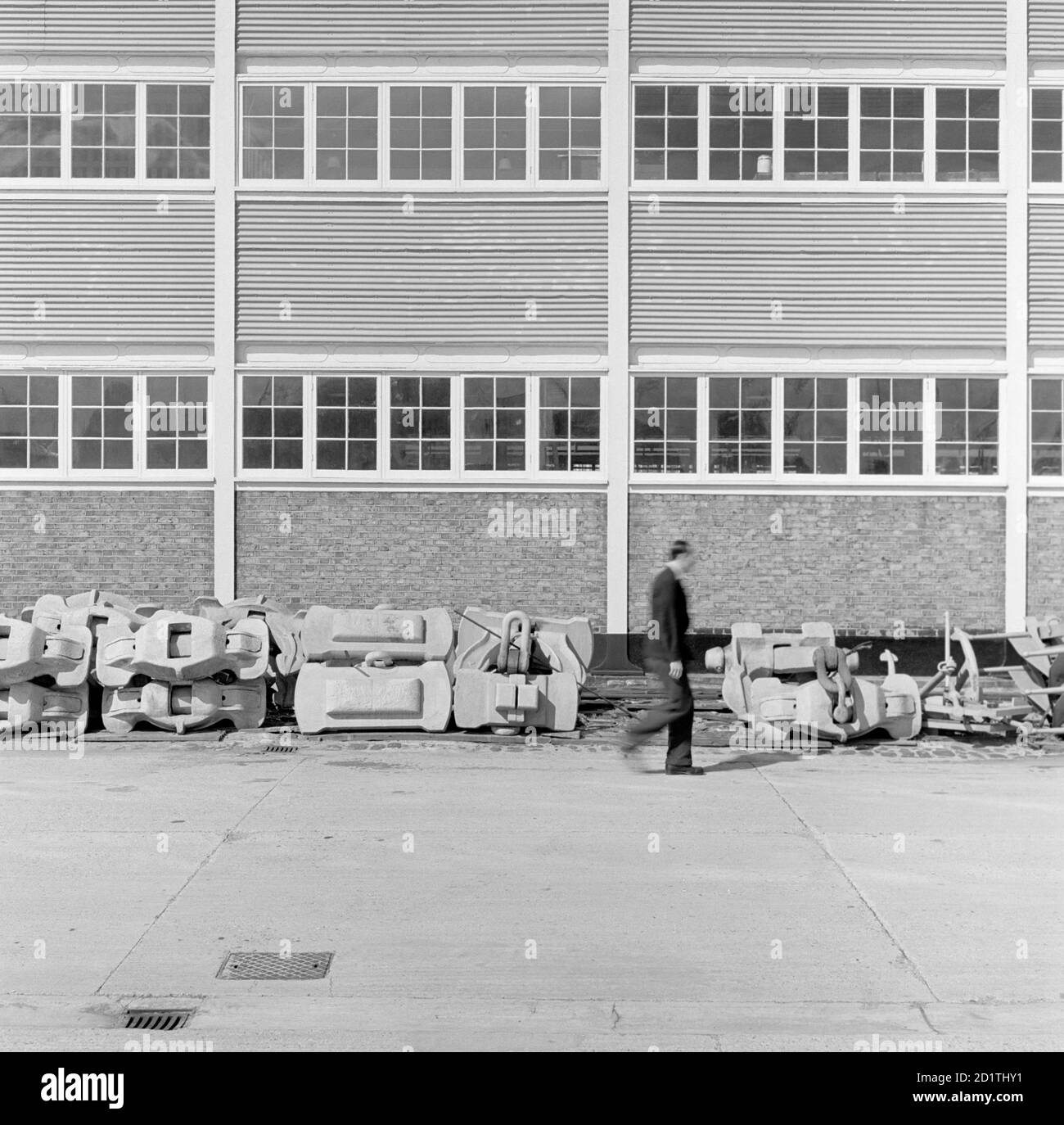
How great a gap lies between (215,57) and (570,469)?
725 centimetres

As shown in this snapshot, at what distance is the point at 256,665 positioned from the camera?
12.1 meters

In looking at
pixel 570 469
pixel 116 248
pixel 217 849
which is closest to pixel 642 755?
pixel 217 849

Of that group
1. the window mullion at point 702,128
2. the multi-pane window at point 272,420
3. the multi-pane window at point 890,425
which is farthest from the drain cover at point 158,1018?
the window mullion at point 702,128

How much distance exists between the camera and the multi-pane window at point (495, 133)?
17344 mm

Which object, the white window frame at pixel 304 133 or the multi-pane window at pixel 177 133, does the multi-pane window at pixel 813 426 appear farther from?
the multi-pane window at pixel 177 133

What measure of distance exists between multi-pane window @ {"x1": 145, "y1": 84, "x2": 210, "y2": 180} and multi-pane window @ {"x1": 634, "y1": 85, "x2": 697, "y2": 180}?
580cm

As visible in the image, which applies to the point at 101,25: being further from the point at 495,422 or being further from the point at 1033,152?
the point at 1033,152

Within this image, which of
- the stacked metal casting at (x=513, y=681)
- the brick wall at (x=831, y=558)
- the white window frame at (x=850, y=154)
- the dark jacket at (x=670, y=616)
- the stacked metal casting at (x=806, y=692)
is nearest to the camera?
the dark jacket at (x=670, y=616)

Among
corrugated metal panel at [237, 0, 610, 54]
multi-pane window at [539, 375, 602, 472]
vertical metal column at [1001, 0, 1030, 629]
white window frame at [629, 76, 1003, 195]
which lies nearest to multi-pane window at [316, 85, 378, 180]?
corrugated metal panel at [237, 0, 610, 54]

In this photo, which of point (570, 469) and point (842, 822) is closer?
point (842, 822)

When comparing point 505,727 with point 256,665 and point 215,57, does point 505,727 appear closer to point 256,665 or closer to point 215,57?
point 256,665

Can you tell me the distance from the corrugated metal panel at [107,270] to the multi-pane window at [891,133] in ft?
28.8

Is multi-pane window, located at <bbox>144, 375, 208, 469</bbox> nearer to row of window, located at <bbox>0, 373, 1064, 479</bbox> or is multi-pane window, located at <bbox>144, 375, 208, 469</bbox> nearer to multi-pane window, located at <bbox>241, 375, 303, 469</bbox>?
row of window, located at <bbox>0, 373, 1064, 479</bbox>

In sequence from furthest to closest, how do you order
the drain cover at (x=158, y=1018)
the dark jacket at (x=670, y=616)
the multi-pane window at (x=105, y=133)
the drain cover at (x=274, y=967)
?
the multi-pane window at (x=105, y=133), the dark jacket at (x=670, y=616), the drain cover at (x=274, y=967), the drain cover at (x=158, y=1018)
